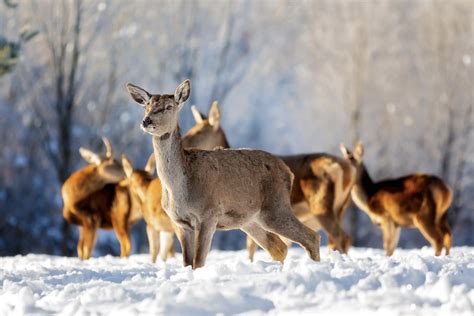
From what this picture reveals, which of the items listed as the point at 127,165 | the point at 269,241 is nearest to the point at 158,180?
the point at 127,165

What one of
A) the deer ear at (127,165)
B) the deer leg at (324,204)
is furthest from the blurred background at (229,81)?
the deer leg at (324,204)

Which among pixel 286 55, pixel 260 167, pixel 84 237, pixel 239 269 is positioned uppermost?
pixel 286 55

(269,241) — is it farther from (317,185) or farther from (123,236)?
(123,236)

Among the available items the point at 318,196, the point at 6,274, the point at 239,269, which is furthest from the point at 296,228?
the point at 318,196

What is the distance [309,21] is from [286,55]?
5.25 metres

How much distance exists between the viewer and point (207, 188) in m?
8.70

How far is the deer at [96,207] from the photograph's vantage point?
50.4ft

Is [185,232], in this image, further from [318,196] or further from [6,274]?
[318,196]

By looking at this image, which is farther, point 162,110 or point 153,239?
point 153,239

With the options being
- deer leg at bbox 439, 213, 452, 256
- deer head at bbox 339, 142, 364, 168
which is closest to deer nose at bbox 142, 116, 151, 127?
deer leg at bbox 439, 213, 452, 256

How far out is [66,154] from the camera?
2197 centimetres

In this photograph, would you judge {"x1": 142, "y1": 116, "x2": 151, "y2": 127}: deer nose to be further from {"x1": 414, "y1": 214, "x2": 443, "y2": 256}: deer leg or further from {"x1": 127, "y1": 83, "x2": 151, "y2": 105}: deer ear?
{"x1": 414, "y1": 214, "x2": 443, "y2": 256}: deer leg

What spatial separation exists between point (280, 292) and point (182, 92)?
3.09 meters

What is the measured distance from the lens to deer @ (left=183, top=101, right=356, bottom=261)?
45.0 ft
